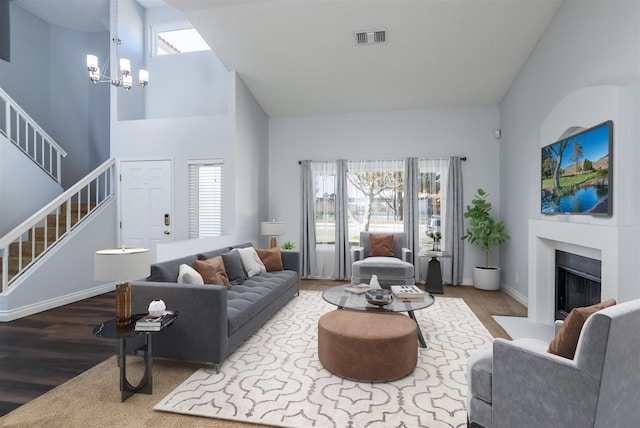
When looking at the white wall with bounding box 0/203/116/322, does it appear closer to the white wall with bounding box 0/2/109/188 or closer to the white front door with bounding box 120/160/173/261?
the white front door with bounding box 120/160/173/261

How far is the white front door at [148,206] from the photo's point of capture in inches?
227

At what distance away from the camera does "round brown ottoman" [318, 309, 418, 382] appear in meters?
2.58

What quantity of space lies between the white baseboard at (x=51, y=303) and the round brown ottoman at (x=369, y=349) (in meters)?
3.86

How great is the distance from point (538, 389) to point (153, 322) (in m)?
2.32

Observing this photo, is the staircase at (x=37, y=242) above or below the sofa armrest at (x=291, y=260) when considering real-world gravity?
above

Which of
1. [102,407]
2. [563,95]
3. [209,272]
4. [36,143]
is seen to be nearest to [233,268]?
[209,272]

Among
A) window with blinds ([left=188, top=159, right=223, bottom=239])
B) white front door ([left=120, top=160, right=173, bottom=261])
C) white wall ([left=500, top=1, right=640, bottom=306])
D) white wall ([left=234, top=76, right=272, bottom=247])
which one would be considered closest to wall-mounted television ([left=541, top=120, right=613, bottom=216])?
white wall ([left=500, top=1, right=640, bottom=306])

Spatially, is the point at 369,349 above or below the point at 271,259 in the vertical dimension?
below

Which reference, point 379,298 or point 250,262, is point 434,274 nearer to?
point 379,298

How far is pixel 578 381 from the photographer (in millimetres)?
1485

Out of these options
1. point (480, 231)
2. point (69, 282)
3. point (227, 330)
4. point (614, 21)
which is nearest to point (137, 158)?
point (69, 282)

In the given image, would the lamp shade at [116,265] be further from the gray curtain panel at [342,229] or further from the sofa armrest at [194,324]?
the gray curtain panel at [342,229]

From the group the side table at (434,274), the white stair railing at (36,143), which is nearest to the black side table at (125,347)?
the side table at (434,274)

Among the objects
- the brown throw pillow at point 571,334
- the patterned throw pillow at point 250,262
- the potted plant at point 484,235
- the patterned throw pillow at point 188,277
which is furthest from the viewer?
the potted plant at point 484,235
